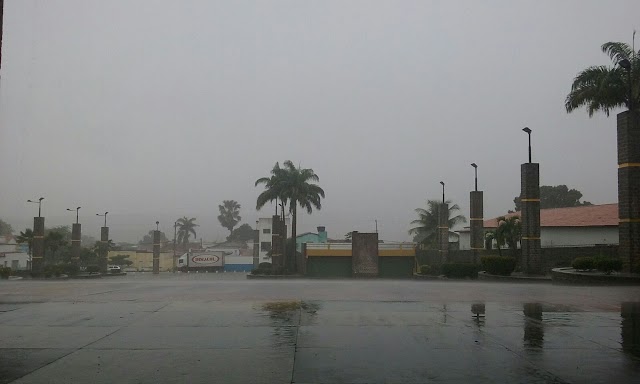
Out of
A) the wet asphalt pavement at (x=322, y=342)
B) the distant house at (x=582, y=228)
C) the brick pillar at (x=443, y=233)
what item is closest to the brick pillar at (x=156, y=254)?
the brick pillar at (x=443, y=233)

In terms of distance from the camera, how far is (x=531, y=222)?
28.8 meters

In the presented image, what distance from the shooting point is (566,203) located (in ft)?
298

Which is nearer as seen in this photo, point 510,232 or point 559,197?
point 510,232

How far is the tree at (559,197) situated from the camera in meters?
90.9

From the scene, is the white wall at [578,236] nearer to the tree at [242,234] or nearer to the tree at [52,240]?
the tree at [52,240]

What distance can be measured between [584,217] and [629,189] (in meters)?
29.6

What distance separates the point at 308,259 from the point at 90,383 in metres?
56.5

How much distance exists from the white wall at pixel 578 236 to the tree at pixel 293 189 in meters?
23.5

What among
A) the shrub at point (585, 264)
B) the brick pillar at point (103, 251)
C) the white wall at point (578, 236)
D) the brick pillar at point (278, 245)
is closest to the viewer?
the shrub at point (585, 264)

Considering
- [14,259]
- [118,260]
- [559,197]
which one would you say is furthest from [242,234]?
[559,197]

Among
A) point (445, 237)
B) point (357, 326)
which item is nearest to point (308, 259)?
point (445, 237)

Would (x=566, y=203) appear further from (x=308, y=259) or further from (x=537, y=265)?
(x=537, y=265)

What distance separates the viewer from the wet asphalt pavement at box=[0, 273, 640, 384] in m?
6.43

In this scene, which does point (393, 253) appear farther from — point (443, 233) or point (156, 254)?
point (156, 254)
